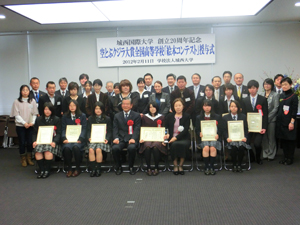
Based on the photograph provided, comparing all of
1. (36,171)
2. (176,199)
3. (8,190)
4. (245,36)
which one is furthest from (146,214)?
(245,36)

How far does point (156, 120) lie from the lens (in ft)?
16.6

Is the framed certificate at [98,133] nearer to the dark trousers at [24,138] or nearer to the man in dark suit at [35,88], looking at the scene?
the dark trousers at [24,138]

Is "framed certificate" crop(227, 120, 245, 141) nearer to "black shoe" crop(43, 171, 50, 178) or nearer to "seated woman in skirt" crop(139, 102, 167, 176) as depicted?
"seated woman in skirt" crop(139, 102, 167, 176)

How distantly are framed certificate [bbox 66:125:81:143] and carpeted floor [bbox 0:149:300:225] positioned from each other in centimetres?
A: 68

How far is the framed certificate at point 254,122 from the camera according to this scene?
5188mm

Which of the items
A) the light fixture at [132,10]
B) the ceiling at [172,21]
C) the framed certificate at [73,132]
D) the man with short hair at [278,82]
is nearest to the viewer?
the framed certificate at [73,132]

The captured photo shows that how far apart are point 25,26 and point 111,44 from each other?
7.65 ft

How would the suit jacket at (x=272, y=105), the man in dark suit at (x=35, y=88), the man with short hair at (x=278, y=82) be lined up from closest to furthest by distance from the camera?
the suit jacket at (x=272, y=105), the man with short hair at (x=278, y=82), the man in dark suit at (x=35, y=88)

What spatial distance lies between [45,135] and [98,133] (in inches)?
37.5

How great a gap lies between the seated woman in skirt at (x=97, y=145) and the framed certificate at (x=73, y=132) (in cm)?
18

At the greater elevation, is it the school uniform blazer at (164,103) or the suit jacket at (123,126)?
the school uniform blazer at (164,103)

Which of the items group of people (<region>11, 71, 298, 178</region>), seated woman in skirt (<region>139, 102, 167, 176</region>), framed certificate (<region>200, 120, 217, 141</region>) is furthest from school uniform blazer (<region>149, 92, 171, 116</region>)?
framed certificate (<region>200, 120, 217, 141</region>)

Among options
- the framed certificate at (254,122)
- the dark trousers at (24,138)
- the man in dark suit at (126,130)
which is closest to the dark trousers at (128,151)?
the man in dark suit at (126,130)

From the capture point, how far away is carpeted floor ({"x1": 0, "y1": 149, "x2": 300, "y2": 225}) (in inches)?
123
